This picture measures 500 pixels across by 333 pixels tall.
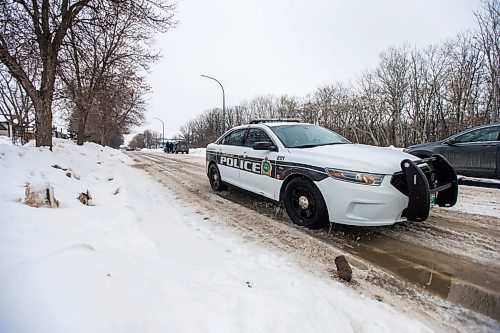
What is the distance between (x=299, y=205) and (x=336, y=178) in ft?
2.66

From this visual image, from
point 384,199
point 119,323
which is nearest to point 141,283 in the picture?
point 119,323

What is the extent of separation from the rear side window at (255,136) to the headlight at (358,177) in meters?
1.72

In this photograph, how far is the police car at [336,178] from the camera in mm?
3281

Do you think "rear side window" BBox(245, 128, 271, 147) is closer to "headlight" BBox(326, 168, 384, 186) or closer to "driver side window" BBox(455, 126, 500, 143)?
"headlight" BBox(326, 168, 384, 186)

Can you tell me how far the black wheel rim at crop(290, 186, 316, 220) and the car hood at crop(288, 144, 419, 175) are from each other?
1.39 ft

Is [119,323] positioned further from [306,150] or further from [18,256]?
[306,150]

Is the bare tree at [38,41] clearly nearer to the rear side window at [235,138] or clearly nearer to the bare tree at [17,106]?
the rear side window at [235,138]

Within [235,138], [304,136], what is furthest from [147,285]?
[235,138]

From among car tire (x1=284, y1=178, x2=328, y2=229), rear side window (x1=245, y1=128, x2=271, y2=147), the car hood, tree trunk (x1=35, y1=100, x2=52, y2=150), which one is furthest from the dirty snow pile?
tree trunk (x1=35, y1=100, x2=52, y2=150)

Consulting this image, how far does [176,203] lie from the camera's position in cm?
564

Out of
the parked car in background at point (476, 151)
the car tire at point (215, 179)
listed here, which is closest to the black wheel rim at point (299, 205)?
the car tire at point (215, 179)

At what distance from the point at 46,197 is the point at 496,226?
241 inches

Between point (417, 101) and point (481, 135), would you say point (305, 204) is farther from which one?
point (417, 101)

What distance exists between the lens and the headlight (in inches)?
130
